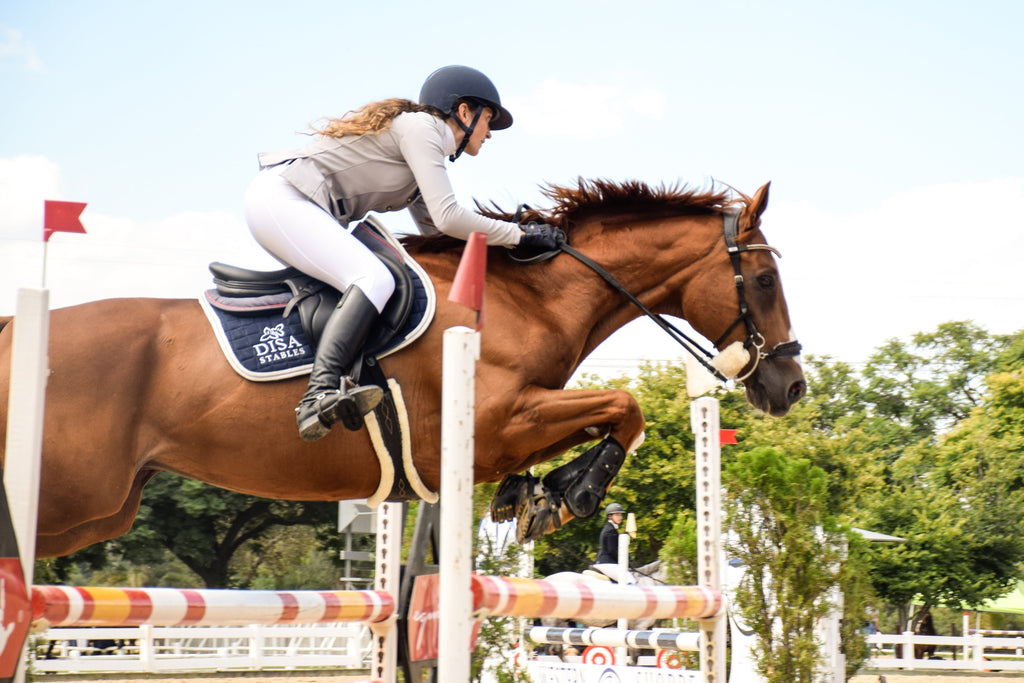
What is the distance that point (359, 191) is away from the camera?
11.2 feet

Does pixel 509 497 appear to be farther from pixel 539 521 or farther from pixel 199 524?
pixel 199 524

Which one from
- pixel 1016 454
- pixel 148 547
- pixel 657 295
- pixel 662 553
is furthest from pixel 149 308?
pixel 1016 454

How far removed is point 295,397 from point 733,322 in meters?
1.63

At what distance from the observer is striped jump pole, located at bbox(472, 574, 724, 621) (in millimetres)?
2521

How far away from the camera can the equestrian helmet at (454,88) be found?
137 inches

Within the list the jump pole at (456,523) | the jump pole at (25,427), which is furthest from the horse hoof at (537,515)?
the jump pole at (25,427)

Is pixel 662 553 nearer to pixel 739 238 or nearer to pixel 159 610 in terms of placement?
pixel 739 238

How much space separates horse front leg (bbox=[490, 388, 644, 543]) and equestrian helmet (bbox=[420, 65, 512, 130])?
1.03m

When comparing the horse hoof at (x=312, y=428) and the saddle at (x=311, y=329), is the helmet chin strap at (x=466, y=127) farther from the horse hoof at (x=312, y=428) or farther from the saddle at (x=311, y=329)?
the horse hoof at (x=312, y=428)

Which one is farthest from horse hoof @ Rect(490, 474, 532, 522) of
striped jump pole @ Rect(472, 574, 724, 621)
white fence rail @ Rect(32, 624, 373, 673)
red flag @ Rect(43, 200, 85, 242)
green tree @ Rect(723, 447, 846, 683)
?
white fence rail @ Rect(32, 624, 373, 673)

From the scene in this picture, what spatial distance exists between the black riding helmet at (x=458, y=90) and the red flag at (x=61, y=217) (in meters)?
1.25

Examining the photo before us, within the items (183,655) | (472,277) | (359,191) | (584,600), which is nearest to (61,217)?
(359,191)

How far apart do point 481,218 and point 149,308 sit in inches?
43.0

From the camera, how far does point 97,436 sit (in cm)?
298
